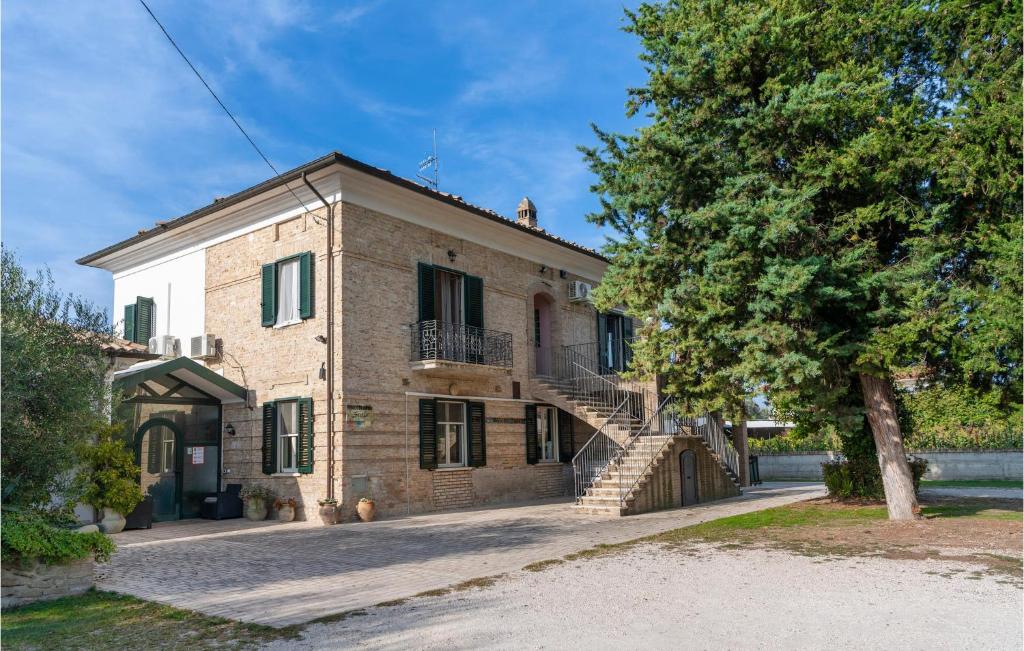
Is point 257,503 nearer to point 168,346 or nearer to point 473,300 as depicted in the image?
point 168,346

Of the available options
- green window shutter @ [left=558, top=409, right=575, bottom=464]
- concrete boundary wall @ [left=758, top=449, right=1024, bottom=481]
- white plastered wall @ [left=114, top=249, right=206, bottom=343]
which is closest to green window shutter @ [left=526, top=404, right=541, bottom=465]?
green window shutter @ [left=558, top=409, right=575, bottom=464]

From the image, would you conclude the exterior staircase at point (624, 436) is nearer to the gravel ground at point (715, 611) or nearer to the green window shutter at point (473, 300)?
the green window shutter at point (473, 300)

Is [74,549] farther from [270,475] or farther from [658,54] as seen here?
[658,54]

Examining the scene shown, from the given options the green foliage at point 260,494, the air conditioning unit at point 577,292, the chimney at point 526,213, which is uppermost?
the chimney at point 526,213

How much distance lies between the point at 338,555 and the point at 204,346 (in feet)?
28.8

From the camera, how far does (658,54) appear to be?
12672 mm

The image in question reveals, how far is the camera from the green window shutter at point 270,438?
15.3 meters

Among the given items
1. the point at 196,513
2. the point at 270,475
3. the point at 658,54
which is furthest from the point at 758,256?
the point at 196,513

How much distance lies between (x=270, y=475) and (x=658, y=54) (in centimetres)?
1144

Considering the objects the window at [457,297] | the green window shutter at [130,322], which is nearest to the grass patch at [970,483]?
the window at [457,297]

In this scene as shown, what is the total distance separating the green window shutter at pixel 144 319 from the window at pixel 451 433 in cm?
831

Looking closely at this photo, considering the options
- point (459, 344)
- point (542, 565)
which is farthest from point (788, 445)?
point (542, 565)

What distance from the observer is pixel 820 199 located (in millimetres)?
12070

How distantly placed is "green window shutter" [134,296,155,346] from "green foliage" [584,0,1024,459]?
41.2 ft
